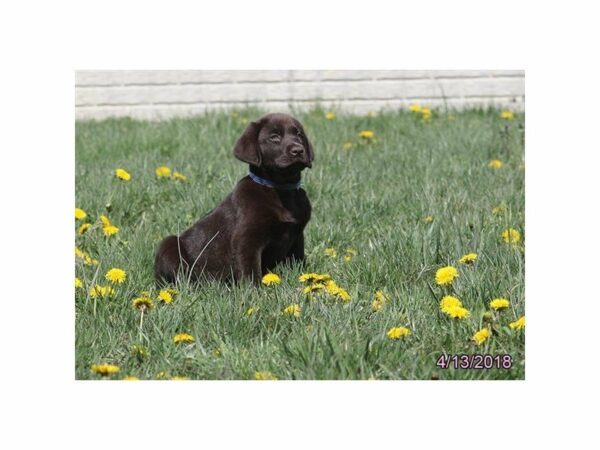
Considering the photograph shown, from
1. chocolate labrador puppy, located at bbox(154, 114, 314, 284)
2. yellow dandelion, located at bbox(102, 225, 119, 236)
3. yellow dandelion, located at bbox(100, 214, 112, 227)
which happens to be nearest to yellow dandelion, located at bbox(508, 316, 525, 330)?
chocolate labrador puppy, located at bbox(154, 114, 314, 284)

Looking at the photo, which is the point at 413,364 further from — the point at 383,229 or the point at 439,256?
the point at 383,229

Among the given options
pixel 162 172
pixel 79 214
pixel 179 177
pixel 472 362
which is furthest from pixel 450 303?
pixel 162 172

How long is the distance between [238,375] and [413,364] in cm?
64

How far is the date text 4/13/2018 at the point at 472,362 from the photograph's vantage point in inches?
121

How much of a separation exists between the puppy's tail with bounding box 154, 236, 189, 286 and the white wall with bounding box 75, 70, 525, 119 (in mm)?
2675

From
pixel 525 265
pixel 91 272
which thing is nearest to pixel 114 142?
pixel 91 272

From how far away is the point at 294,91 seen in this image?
7180 mm

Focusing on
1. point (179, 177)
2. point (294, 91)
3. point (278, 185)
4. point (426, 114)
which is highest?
point (294, 91)

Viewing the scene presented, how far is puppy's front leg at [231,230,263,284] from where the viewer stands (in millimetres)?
3969

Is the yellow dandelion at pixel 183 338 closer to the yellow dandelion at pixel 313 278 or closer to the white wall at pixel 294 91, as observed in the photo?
the yellow dandelion at pixel 313 278

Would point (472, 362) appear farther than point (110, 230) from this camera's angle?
No

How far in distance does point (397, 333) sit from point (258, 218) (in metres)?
1.06

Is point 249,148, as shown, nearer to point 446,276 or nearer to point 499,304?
point 446,276

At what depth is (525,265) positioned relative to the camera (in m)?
3.75
